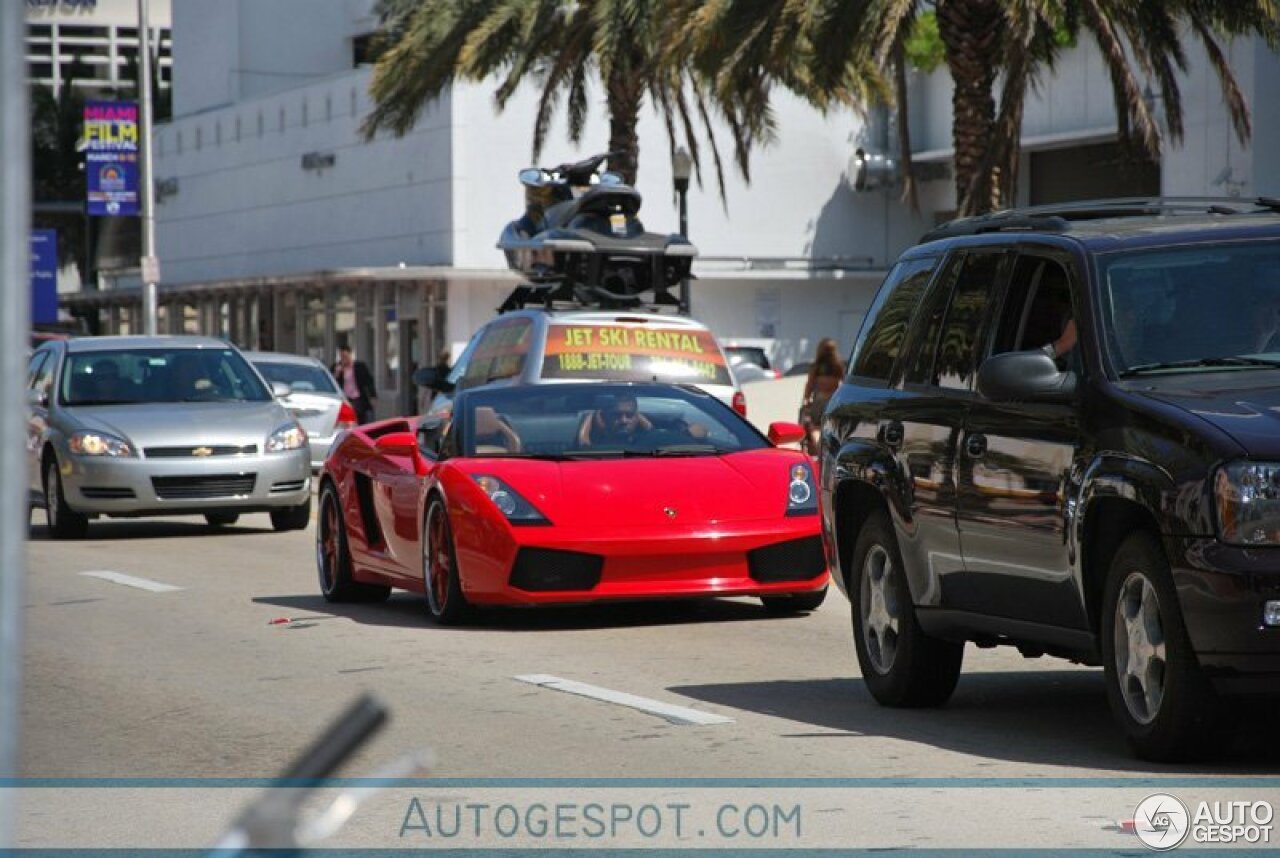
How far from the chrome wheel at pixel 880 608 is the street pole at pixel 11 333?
290 inches

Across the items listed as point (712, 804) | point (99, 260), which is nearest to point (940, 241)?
point (712, 804)

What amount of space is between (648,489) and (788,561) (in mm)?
835

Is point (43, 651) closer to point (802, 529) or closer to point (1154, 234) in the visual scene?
point (802, 529)

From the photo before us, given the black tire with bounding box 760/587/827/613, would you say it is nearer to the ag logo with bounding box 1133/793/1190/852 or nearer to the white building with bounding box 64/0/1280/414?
the ag logo with bounding box 1133/793/1190/852

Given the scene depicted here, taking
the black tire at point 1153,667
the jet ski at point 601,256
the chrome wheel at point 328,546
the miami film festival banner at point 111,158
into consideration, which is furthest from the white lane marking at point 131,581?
the miami film festival banner at point 111,158

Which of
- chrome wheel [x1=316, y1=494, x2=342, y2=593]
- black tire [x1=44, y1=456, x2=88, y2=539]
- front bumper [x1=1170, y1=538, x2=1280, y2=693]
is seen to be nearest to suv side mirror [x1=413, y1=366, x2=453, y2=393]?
black tire [x1=44, y1=456, x2=88, y2=539]

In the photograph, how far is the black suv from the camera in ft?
21.9

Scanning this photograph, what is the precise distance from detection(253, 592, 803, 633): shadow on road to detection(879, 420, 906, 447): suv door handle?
11.8 ft

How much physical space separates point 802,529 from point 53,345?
36.8 ft

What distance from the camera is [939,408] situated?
8.44 meters

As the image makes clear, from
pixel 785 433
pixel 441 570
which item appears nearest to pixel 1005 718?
pixel 441 570

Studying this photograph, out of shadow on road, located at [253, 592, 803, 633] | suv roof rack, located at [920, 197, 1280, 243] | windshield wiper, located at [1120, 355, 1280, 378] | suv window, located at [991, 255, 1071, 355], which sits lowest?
shadow on road, located at [253, 592, 803, 633]

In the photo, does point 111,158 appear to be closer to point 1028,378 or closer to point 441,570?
point 441,570

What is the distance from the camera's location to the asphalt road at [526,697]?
7496 millimetres
